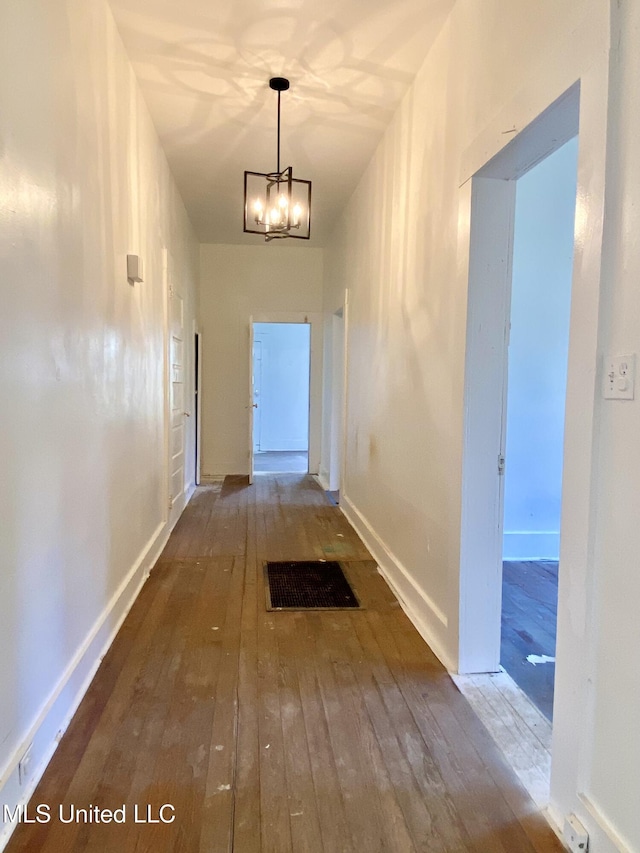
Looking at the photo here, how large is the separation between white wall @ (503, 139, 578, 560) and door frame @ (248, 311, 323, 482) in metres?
3.40

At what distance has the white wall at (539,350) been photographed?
143 inches

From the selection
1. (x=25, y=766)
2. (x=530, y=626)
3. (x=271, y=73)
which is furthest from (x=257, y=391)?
(x=25, y=766)

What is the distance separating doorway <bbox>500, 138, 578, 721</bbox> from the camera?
362cm

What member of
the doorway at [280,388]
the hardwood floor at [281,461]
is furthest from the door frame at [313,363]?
the doorway at [280,388]

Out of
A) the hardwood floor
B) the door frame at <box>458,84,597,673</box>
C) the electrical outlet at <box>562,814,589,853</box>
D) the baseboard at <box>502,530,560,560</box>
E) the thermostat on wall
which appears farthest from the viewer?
the hardwood floor

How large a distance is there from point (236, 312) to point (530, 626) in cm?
507

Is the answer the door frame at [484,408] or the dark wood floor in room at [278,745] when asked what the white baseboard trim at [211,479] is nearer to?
the dark wood floor in room at [278,745]

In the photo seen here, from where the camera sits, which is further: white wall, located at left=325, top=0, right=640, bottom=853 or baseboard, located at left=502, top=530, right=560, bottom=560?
baseboard, located at left=502, top=530, right=560, bottom=560

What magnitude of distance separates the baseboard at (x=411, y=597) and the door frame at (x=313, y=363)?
2.81 metres

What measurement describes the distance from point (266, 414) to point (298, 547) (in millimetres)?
5668

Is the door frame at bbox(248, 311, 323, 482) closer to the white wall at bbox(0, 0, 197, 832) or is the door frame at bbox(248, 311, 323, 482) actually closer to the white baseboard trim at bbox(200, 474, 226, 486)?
the white baseboard trim at bbox(200, 474, 226, 486)

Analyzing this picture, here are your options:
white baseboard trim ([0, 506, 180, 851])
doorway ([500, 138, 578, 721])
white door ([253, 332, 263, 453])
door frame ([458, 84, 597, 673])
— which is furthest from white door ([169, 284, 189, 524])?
white door ([253, 332, 263, 453])

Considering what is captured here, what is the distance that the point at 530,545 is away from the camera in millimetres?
3818

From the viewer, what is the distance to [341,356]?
5.75 meters
